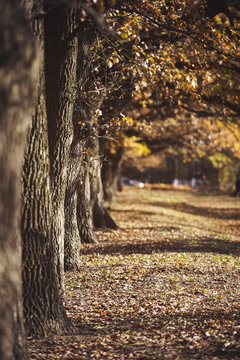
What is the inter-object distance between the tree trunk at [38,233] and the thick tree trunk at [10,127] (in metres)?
1.35

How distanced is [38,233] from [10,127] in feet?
6.80

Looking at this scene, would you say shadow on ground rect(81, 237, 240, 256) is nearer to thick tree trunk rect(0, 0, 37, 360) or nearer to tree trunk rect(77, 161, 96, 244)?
tree trunk rect(77, 161, 96, 244)

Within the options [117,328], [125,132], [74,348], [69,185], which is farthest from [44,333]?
[125,132]

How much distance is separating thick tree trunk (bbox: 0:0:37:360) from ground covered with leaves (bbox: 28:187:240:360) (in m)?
1.79

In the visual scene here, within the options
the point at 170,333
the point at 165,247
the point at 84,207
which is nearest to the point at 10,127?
the point at 170,333

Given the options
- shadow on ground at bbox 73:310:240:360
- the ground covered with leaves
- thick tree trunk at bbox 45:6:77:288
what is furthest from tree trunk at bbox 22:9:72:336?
thick tree trunk at bbox 45:6:77:288

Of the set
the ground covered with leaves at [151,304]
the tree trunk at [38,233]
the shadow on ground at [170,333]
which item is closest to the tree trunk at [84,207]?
the ground covered with leaves at [151,304]

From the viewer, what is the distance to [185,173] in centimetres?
7788

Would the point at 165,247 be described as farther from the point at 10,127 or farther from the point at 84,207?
the point at 10,127

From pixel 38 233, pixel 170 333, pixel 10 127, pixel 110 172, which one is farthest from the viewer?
pixel 110 172

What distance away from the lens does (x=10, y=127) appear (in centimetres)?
344

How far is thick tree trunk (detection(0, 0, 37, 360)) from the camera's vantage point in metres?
3.36

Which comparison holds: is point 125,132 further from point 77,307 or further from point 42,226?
point 42,226

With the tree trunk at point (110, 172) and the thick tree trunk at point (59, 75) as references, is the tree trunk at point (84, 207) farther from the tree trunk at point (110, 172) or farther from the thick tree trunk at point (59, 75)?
the tree trunk at point (110, 172)
